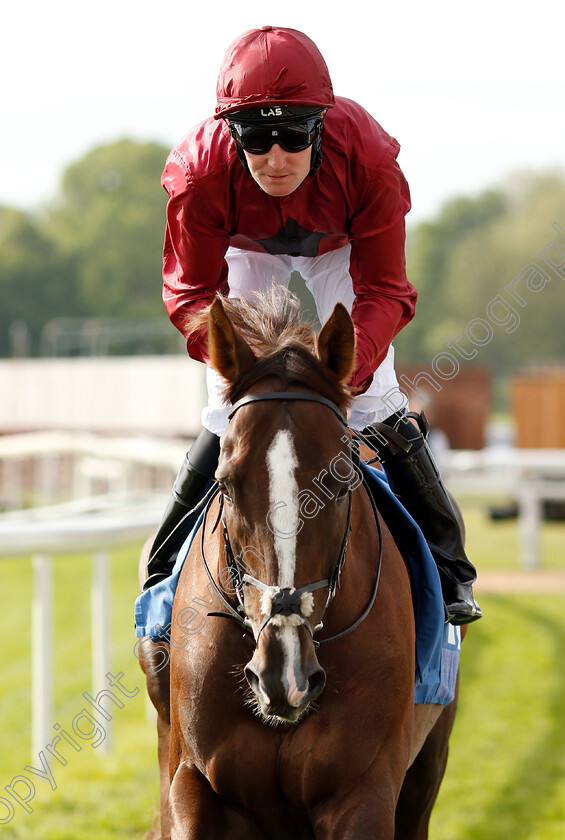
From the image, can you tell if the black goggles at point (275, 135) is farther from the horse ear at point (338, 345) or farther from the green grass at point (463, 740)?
the green grass at point (463, 740)

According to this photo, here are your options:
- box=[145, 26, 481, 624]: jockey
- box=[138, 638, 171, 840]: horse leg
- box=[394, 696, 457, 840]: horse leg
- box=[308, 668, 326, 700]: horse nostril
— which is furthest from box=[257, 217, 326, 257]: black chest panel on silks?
box=[394, 696, 457, 840]: horse leg

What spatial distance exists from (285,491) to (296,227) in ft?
3.99

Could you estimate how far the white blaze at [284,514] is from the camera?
2.50 metres

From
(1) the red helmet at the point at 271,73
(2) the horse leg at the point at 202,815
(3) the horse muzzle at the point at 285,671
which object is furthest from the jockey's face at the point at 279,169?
(2) the horse leg at the point at 202,815

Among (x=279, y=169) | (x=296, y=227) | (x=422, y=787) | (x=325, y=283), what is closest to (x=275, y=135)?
(x=279, y=169)

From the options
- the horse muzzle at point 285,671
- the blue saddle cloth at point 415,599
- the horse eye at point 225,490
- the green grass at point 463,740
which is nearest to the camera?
the horse muzzle at point 285,671

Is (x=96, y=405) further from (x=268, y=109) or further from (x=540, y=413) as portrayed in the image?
(x=268, y=109)

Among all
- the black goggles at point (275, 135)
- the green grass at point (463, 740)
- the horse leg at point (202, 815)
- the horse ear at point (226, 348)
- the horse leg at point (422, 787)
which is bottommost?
the green grass at point (463, 740)

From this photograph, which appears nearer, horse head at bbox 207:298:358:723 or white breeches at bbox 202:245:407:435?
horse head at bbox 207:298:358:723

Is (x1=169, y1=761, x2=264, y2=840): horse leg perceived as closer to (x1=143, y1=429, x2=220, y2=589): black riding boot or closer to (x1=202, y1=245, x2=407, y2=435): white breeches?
(x1=143, y1=429, x2=220, y2=589): black riding boot

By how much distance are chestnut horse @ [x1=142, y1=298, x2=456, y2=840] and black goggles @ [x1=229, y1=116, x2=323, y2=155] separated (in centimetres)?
49

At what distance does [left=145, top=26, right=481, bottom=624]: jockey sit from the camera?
3051 mm

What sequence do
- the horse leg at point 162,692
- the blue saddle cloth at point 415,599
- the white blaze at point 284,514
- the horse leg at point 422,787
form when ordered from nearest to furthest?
the white blaze at point 284,514
the blue saddle cloth at point 415,599
the horse leg at point 162,692
the horse leg at point 422,787

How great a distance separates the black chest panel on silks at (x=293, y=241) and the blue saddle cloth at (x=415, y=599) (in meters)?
0.79
